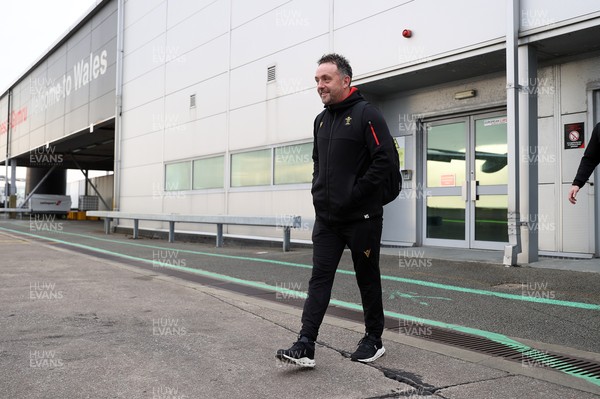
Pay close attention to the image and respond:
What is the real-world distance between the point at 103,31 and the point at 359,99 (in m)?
20.6

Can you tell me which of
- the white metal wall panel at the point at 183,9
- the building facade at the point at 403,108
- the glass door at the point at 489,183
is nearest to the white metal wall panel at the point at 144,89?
the building facade at the point at 403,108

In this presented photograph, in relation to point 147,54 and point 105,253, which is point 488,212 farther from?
point 147,54

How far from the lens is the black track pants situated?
3275 mm

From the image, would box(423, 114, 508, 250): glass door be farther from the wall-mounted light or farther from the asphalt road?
the asphalt road

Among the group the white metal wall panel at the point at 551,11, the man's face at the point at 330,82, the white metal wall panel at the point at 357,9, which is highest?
the white metal wall panel at the point at 357,9

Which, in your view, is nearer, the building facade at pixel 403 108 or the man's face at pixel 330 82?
the man's face at pixel 330 82

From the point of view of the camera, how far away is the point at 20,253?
9945 mm

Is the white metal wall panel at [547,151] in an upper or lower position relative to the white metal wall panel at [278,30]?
lower

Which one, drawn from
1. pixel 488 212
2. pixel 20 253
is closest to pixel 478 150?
pixel 488 212

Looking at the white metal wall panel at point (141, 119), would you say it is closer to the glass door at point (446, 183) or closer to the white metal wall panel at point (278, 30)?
the white metal wall panel at point (278, 30)

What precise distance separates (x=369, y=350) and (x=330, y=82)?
1.75m

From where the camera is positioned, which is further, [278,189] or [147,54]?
[147,54]

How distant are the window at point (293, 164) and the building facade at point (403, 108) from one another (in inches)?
1.3

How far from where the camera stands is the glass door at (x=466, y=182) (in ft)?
29.1
